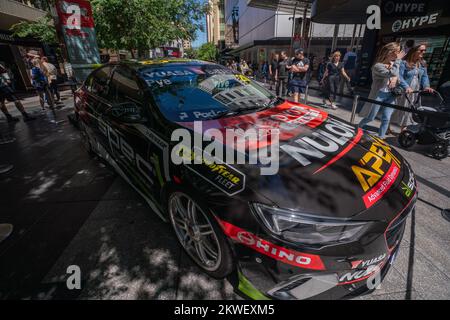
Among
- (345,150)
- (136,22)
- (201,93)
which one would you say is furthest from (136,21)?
(345,150)

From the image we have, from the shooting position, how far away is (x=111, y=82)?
10.2 feet

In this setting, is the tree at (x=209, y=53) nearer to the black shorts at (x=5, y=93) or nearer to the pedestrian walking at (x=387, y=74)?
the black shorts at (x=5, y=93)

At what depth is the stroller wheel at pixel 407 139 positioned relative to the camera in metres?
4.33

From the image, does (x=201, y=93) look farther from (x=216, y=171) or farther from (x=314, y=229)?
(x=314, y=229)

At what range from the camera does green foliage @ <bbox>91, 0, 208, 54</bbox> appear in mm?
8461

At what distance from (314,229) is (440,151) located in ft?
13.4

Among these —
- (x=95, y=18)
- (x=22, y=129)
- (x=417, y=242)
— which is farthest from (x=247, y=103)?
(x=95, y=18)

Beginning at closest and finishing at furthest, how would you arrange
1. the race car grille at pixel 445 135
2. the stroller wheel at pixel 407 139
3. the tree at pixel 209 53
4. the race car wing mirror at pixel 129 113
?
the race car wing mirror at pixel 129 113 < the race car grille at pixel 445 135 < the stroller wheel at pixel 407 139 < the tree at pixel 209 53

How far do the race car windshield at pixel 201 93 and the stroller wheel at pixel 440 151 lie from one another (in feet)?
10.5

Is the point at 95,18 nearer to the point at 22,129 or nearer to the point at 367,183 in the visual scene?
the point at 22,129

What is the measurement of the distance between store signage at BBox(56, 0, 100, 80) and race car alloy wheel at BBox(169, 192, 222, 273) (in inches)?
341

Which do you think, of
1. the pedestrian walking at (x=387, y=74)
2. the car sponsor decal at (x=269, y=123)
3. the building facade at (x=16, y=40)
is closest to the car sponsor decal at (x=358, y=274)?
the car sponsor decal at (x=269, y=123)

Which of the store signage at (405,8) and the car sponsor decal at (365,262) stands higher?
the store signage at (405,8)

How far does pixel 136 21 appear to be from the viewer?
8672 millimetres
